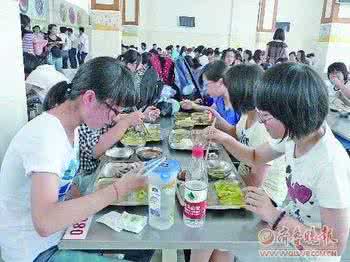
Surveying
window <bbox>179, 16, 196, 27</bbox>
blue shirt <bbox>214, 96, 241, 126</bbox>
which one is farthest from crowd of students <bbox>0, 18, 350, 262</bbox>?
window <bbox>179, 16, 196, 27</bbox>

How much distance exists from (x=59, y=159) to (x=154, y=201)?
33 cm

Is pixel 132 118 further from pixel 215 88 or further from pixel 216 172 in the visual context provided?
pixel 215 88

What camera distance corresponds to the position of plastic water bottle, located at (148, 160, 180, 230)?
39.5 inches

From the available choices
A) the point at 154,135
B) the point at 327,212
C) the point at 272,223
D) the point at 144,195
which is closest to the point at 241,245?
the point at 272,223

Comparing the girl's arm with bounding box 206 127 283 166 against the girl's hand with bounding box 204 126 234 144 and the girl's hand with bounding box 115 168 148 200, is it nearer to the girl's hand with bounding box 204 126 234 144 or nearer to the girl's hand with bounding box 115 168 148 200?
the girl's hand with bounding box 204 126 234 144

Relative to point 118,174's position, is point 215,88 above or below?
above

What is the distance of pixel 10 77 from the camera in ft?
4.76

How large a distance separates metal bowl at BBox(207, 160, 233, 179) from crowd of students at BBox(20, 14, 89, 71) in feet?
10.7

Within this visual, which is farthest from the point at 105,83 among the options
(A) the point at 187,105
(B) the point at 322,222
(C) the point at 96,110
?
(A) the point at 187,105

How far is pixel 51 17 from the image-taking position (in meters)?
7.81

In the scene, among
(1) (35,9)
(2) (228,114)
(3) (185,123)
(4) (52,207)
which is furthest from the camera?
(1) (35,9)

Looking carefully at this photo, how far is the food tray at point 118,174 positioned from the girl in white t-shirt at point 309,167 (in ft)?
1.26

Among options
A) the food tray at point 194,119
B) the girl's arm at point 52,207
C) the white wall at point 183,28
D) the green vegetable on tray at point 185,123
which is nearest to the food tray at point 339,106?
the food tray at point 194,119

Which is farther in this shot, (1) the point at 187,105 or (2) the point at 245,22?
(2) the point at 245,22
